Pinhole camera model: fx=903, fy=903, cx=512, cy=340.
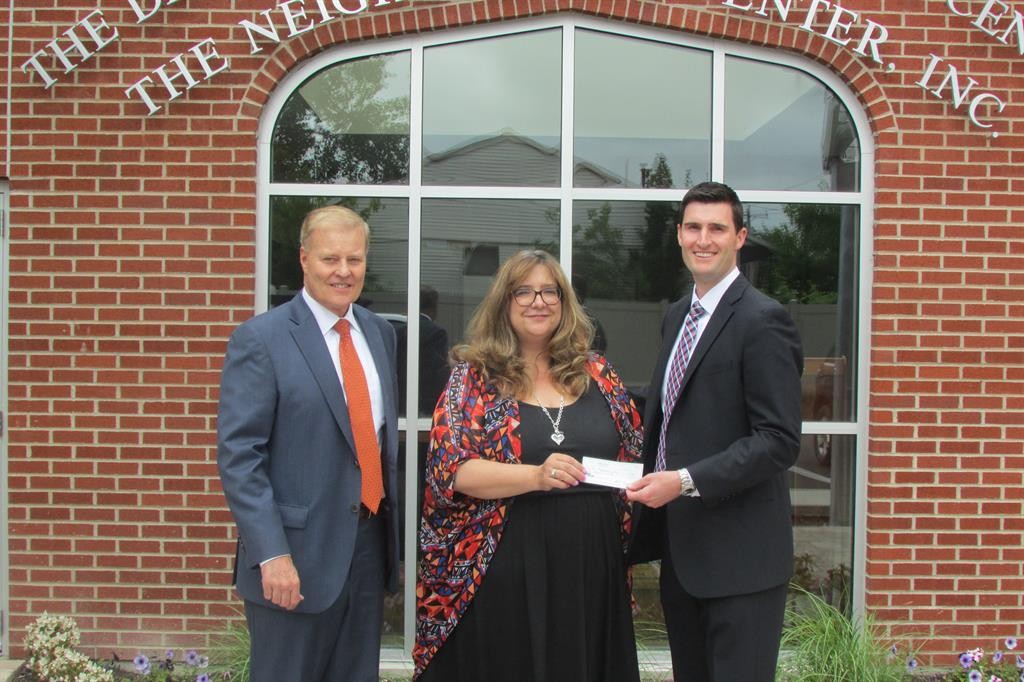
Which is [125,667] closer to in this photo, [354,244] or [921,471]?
[354,244]

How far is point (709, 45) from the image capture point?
4.50 meters

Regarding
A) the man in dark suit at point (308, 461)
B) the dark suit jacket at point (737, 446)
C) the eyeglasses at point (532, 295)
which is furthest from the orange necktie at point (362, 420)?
the dark suit jacket at point (737, 446)

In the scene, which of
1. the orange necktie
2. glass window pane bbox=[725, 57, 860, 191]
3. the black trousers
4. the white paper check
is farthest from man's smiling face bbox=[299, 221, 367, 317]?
glass window pane bbox=[725, 57, 860, 191]

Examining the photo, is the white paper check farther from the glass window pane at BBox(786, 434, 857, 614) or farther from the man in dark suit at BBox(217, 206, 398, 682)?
the glass window pane at BBox(786, 434, 857, 614)

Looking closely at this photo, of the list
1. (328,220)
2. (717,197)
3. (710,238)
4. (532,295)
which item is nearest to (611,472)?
(532,295)

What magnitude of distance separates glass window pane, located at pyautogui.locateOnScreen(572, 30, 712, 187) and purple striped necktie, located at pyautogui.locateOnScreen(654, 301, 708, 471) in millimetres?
1888

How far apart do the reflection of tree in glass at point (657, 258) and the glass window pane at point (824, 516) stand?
3.47 feet

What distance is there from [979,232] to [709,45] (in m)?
1.59

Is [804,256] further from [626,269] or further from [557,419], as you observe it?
[557,419]

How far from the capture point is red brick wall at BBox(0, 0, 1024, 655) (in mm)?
4273

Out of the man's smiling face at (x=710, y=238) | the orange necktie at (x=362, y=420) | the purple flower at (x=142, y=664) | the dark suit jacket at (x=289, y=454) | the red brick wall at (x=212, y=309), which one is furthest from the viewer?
the red brick wall at (x=212, y=309)

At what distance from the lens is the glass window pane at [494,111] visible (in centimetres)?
453

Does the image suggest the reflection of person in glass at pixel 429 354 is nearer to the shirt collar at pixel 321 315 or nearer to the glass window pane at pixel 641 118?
the glass window pane at pixel 641 118

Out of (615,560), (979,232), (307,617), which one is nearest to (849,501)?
(979,232)
